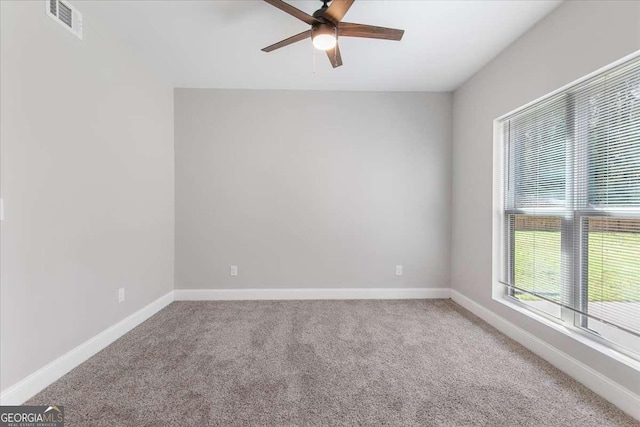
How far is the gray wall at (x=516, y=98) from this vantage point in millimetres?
1688

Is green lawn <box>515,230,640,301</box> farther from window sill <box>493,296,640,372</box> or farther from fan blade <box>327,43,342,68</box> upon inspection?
fan blade <box>327,43,342,68</box>

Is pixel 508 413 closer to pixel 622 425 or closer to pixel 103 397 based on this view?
pixel 622 425

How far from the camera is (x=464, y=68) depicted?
2971 mm

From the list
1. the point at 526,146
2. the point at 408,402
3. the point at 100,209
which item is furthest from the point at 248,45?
the point at 408,402

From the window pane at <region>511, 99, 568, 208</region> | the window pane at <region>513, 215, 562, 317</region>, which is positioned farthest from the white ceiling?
the window pane at <region>513, 215, 562, 317</region>

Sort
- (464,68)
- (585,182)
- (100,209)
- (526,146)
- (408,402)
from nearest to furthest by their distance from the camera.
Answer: (408,402), (585,182), (100,209), (526,146), (464,68)

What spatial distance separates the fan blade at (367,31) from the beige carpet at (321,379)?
7.65ft

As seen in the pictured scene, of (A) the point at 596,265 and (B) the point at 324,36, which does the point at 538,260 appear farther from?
(B) the point at 324,36

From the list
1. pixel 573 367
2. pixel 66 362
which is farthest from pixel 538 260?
pixel 66 362

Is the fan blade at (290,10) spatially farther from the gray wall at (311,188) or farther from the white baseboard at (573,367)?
the white baseboard at (573,367)

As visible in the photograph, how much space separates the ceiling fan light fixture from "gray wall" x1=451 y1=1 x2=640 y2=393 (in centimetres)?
163

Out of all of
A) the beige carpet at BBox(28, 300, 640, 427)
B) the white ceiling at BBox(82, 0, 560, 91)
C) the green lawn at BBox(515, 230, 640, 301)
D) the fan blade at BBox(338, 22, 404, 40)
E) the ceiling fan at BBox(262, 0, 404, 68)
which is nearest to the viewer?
the beige carpet at BBox(28, 300, 640, 427)

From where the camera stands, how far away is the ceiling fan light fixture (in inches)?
74.9

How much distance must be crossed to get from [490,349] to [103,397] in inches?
108
